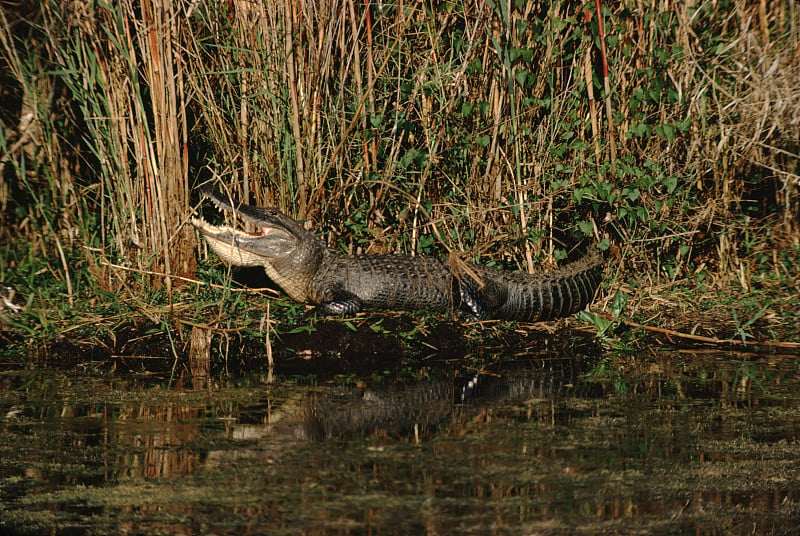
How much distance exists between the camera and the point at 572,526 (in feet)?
8.35

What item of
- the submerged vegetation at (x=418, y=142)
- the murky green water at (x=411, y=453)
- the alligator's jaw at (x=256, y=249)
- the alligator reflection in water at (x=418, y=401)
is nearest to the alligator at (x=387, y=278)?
the alligator's jaw at (x=256, y=249)

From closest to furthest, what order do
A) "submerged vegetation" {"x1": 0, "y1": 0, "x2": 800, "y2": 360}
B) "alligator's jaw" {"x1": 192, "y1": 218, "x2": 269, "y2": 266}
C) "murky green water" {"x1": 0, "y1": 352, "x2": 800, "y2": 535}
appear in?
"murky green water" {"x1": 0, "y1": 352, "x2": 800, "y2": 535}, "submerged vegetation" {"x1": 0, "y1": 0, "x2": 800, "y2": 360}, "alligator's jaw" {"x1": 192, "y1": 218, "x2": 269, "y2": 266}

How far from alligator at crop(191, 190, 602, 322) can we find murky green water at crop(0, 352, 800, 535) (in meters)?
1.03

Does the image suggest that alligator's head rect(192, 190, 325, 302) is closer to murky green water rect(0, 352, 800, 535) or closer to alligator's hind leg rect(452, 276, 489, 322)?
alligator's hind leg rect(452, 276, 489, 322)

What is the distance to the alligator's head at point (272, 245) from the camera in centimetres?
530

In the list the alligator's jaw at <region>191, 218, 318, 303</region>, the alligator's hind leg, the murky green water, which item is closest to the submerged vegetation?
the alligator's jaw at <region>191, 218, 318, 303</region>

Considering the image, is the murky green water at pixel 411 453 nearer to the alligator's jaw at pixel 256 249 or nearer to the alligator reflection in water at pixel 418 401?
the alligator reflection in water at pixel 418 401

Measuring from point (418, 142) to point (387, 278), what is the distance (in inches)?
35.5

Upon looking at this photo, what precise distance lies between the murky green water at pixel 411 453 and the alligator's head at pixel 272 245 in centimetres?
128

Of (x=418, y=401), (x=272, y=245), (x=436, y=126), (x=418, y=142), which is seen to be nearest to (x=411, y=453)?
(x=418, y=401)

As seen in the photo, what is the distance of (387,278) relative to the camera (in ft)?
17.8

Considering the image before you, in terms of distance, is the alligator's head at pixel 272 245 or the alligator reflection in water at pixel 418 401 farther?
the alligator's head at pixel 272 245

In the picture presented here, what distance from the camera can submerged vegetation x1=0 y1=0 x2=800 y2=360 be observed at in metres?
5.06

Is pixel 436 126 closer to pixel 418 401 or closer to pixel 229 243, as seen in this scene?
pixel 229 243
